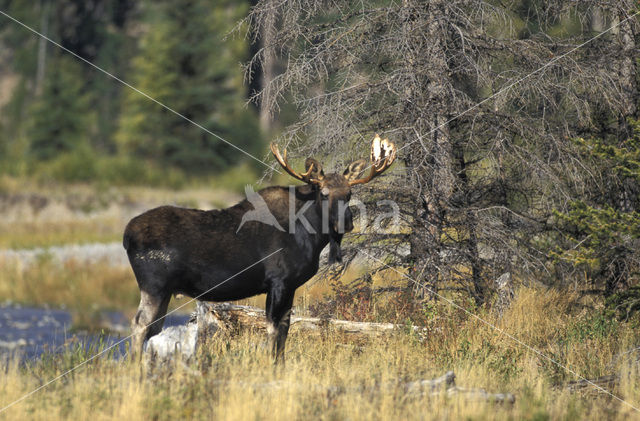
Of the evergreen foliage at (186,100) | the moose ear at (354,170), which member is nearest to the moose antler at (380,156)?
the moose ear at (354,170)

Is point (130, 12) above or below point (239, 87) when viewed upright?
above

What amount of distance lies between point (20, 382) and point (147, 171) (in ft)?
82.7

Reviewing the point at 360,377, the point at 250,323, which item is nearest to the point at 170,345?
the point at 360,377

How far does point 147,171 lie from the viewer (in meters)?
32.3

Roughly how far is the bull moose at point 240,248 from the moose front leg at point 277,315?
0.03 ft

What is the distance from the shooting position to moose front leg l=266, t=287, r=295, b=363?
8461 mm

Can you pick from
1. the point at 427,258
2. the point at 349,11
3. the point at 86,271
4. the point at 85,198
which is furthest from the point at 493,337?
the point at 85,198

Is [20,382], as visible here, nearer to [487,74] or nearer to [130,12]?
[487,74]

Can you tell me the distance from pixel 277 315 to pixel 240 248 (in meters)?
0.81

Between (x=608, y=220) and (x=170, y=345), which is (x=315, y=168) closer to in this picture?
(x=170, y=345)

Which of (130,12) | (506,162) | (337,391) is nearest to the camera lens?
(337,391)

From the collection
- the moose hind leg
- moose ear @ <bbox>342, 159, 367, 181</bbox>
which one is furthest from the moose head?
the moose hind leg

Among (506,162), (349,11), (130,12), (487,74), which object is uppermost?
(130,12)

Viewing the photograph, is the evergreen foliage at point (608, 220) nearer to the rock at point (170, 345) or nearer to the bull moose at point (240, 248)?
the bull moose at point (240, 248)
